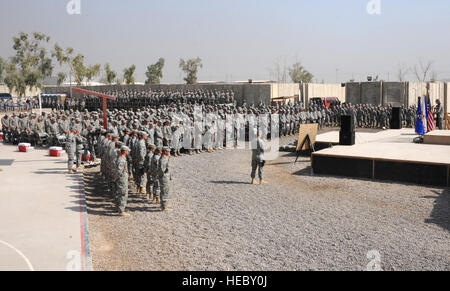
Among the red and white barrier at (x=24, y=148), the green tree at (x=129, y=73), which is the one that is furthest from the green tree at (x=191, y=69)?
the red and white barrier at (x=24, y=148)

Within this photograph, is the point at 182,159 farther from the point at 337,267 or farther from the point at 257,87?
the point at 257,87

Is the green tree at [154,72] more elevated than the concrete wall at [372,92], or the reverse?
the green tree at [154,72]

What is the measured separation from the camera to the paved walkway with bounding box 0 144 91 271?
6.90 metres

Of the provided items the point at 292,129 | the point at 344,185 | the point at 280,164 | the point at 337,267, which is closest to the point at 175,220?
the point at 337,267

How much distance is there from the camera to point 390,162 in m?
13.0

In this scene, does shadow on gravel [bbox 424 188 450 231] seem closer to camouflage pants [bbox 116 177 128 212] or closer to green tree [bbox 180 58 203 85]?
camouflage pants [bbox 116 177 128 212]

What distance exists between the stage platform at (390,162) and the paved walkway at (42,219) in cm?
741

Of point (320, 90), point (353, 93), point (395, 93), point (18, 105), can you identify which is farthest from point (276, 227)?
point (18, 105)

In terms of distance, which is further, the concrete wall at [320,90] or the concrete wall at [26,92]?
the concrete wall at [26,92]

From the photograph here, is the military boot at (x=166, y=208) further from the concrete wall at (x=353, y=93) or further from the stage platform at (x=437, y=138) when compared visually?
the concrete wall at (x=353, y=93)

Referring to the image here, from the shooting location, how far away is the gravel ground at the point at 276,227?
23.4ft

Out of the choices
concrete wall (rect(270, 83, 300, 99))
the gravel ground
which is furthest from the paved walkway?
concrete wall (rect(270, 83, 300, 99))

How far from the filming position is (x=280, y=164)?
15781 mm

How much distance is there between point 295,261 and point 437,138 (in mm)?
11981
